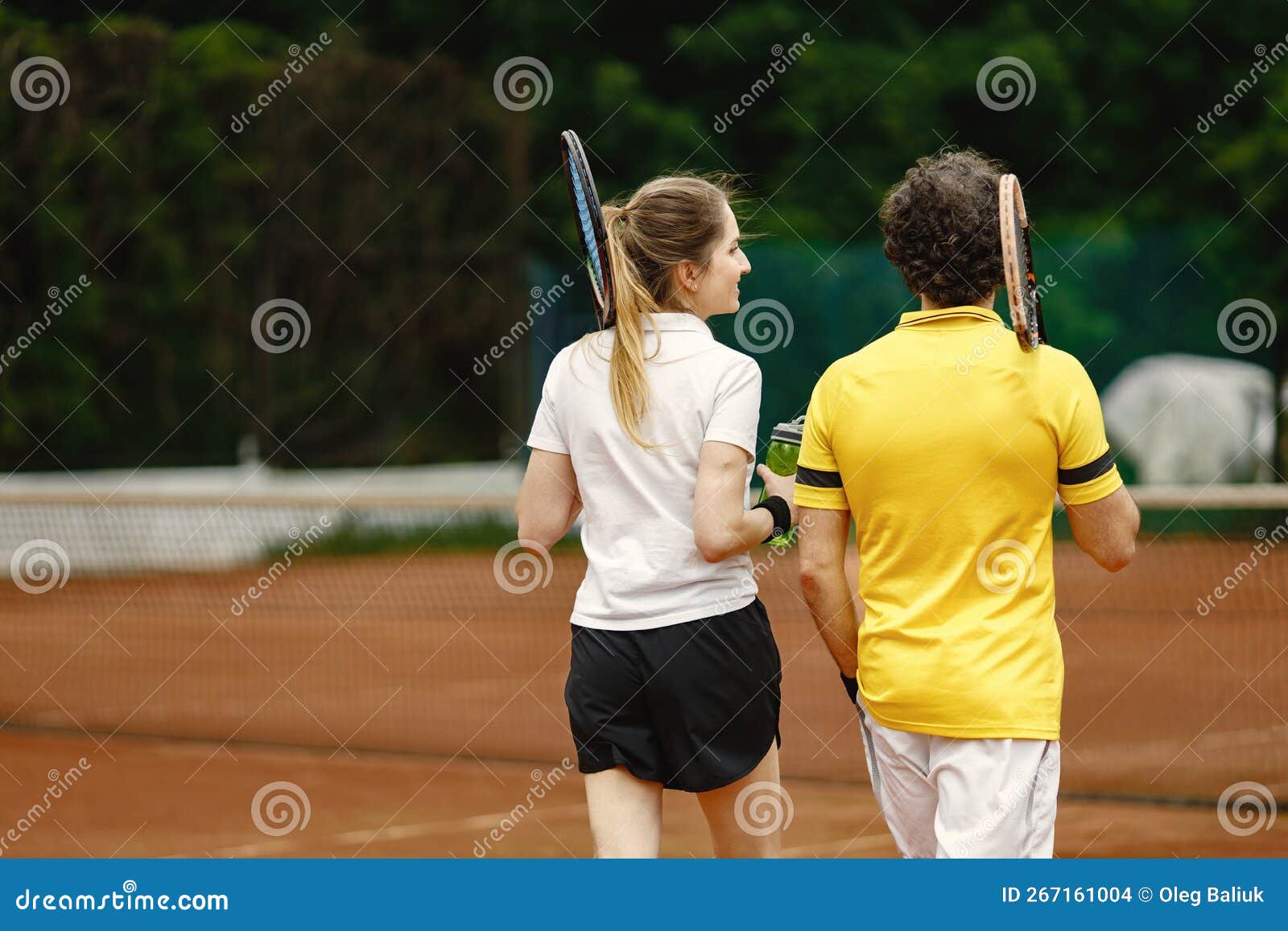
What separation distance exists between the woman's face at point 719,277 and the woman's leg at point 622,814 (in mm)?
801

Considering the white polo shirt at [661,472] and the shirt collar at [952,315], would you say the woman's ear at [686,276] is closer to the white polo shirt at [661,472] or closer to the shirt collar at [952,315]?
the white polo shirt at [661,472]

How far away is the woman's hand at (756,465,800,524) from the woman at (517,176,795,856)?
2 centimetres

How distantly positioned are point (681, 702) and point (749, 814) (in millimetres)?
231

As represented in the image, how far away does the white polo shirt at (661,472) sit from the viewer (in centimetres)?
260

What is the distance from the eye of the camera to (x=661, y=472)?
8.55 ft

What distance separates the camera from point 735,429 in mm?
2568

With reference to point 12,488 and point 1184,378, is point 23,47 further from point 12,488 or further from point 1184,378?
point 1184,378

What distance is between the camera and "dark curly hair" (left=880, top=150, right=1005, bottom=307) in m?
2.47

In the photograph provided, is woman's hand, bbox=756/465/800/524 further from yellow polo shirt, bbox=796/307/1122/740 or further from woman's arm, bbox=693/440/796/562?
yellow polo shirt, bbox=796/307/1122/740

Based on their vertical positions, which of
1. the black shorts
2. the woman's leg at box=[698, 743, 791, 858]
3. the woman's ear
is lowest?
the woman's leg at box=[698, 743, 791, 858]

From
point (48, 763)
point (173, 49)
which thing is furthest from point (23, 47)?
point (48, 763)

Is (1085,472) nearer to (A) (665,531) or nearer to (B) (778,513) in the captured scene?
(B) (778,513)

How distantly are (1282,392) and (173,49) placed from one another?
480 inches

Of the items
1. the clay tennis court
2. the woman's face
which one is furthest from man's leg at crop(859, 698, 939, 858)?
the clay tennis court
